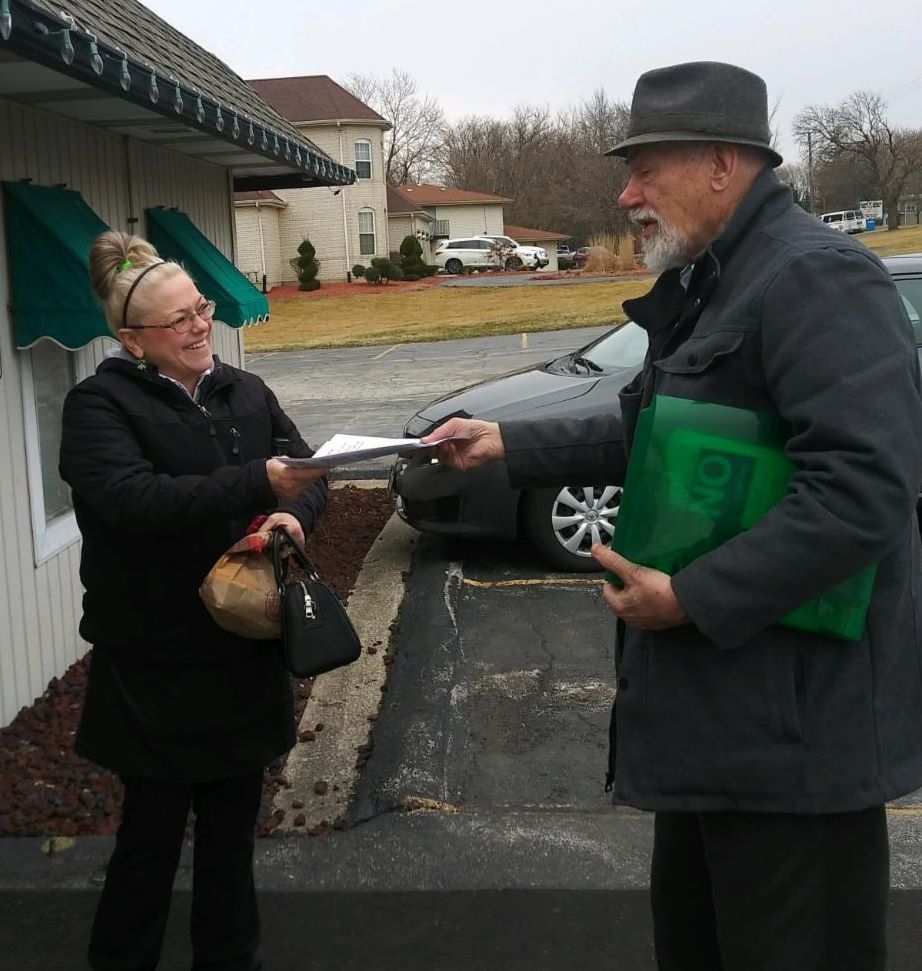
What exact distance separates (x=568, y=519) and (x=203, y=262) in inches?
103

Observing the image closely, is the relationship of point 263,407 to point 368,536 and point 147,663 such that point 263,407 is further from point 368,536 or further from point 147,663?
point 368,536

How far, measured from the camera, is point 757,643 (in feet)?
6.56

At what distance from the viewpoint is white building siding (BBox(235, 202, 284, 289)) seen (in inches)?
1877

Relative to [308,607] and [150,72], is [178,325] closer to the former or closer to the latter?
[308,607]

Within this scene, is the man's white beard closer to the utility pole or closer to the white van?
the white van

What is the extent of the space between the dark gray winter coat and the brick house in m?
47.7

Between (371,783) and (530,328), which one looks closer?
(371,783)

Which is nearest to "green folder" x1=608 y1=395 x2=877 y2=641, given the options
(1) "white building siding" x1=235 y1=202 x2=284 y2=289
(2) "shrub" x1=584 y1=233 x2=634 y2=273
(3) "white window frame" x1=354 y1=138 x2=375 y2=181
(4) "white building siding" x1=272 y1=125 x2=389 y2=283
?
(2) "shrub" x1=584 y1=233 x2=634 y2=273

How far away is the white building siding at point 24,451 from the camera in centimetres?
468

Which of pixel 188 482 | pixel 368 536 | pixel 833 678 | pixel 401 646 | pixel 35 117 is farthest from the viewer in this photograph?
pixel 368 536

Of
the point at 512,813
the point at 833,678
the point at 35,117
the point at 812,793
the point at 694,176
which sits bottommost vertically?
the point at 512,813

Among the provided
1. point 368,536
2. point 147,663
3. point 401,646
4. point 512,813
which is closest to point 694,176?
point 147,663

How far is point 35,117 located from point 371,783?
3.24 meters

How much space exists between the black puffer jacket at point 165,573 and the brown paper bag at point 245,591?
93mm
